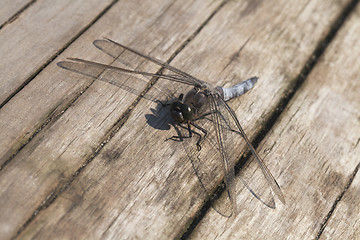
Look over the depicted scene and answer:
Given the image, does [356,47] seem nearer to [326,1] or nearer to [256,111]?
[326,1]

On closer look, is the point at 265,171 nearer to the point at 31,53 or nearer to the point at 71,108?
the point at 71,108

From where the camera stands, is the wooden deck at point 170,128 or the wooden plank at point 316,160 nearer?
A: the wooden deck at point 170,128

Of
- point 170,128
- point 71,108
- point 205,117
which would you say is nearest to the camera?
point 71,108

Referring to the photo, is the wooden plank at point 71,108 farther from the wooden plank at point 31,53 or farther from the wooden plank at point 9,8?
the wooden plank at point 9,8

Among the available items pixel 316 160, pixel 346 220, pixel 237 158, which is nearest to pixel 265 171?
pixel 237 158

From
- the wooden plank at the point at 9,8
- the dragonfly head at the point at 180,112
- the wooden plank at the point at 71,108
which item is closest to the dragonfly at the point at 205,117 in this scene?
the dragonfly head at the point at 180,112

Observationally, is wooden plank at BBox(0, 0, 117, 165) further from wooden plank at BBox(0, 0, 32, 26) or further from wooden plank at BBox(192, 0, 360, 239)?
wooden plank at BBox(192, 0, 360, 239)

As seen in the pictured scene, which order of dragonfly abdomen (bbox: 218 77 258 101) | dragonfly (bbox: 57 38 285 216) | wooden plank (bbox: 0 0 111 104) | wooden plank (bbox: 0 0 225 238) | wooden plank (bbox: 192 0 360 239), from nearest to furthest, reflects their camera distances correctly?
wooden plank (bbox: 0 0 225 238) → wooden plank (bbox: 192 0 360 239) → dragonfly (bbox: 57 38 285 216) → wooden plank (bbox: 0 0 111 104) → dragonfly abdomen (bbox: 218 77 258 101)

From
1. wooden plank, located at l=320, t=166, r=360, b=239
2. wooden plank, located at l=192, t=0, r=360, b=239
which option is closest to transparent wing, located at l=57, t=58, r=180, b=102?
wooden plank, located at l=192, t=0, r=360, b=239
